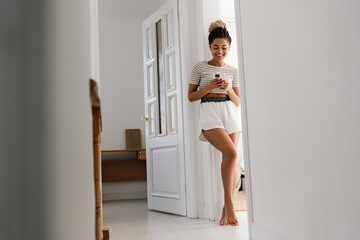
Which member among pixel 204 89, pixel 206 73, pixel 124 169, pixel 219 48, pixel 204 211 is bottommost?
pixel 204 211

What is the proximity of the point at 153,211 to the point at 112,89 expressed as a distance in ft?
8.34

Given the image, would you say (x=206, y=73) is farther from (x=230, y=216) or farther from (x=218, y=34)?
(x=230, y=216)

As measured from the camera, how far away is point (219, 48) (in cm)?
297

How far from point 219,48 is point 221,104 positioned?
50 centimetres

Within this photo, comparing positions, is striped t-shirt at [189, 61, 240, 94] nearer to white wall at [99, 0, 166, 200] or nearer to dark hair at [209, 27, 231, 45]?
dark hair at [209, 27, 231, 45]

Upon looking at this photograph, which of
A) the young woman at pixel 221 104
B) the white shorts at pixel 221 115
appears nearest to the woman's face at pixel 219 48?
the young woman at pixel 221 104
